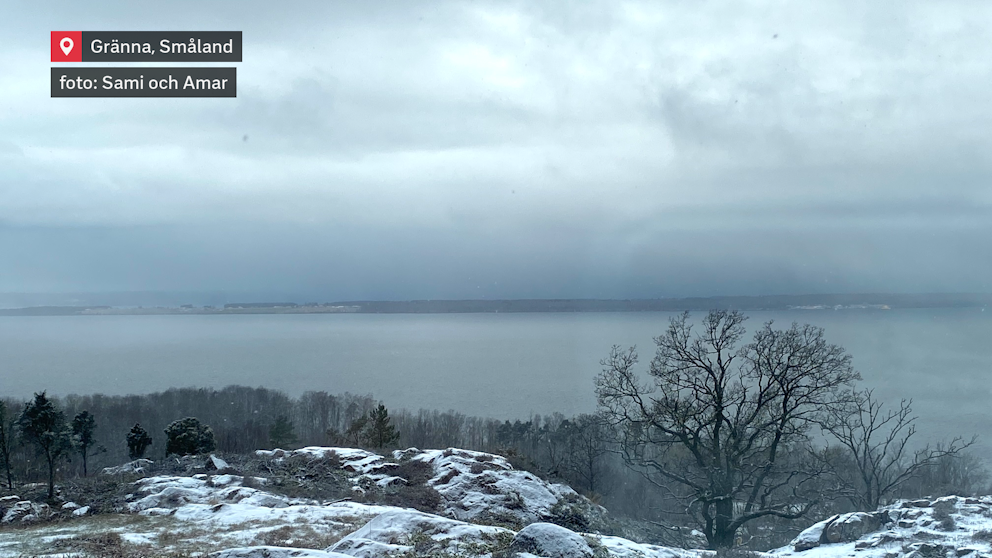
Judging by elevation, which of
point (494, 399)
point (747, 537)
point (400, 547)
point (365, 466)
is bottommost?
point (494, 399)

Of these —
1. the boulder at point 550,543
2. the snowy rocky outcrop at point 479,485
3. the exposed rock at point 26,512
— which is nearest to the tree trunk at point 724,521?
the snowy rocky outcrop at point 479,485

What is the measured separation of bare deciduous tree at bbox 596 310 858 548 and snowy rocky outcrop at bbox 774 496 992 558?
4.65 meters

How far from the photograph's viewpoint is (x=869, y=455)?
70.8 ft

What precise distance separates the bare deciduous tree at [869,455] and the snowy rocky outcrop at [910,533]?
4.86 m

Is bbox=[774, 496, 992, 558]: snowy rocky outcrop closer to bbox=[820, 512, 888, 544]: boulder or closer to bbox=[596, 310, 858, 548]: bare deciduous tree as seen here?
bbox=[820, 512, 888, 544]: boulder

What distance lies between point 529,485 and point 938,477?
2802cm

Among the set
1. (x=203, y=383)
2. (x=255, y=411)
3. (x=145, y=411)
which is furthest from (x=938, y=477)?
(x=203, y=383)

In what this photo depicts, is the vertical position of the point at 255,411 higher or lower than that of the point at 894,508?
lower

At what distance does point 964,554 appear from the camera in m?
10.4

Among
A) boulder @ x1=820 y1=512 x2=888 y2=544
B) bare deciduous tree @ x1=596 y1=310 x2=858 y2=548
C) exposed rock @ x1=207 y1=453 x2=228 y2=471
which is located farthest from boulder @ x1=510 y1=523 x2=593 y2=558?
exposed rock @ x1=207 y1=453 x2=228 y2=471

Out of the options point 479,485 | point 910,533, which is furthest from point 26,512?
point 910,533

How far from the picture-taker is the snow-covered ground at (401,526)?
9.50 m

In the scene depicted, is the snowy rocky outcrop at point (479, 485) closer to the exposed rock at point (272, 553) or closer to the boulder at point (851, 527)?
the boulder at point (851, 527)

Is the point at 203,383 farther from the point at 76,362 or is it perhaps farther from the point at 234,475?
the point at 234,475
